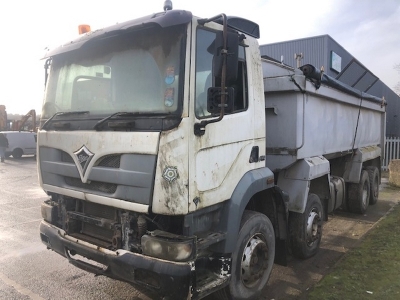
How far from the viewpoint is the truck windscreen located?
2.91 m

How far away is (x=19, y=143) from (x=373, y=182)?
18750mm

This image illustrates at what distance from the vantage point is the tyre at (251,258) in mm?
3330

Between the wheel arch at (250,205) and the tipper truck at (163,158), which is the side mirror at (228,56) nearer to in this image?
the tipper truck at (163,158)

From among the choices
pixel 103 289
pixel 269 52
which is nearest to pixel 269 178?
pixel 103 289

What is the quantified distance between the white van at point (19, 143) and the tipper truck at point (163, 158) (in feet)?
59.0

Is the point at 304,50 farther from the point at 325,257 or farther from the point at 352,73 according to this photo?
the point at 325,257

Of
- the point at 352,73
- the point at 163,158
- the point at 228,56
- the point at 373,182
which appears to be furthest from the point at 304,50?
the point at 163,158

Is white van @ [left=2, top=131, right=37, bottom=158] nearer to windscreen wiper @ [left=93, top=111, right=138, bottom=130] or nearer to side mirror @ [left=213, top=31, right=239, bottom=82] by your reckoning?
windscreen wiper @ [left=93, top=111, right=138, bottom=130]

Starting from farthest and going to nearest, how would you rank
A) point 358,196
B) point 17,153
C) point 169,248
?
point 17,153 → point 358,196 → point 169,248

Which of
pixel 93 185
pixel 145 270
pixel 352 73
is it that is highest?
pixel 352 73

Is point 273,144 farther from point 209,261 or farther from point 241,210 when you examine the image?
point 209,261

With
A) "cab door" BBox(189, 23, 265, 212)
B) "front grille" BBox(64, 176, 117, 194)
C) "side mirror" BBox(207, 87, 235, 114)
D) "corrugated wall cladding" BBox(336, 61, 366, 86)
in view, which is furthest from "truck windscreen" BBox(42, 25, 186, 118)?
"corrugated wall cladding" BBox(336, 61, 366, 86)

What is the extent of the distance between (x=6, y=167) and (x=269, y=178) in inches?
634

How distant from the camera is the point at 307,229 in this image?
16.1 feet
